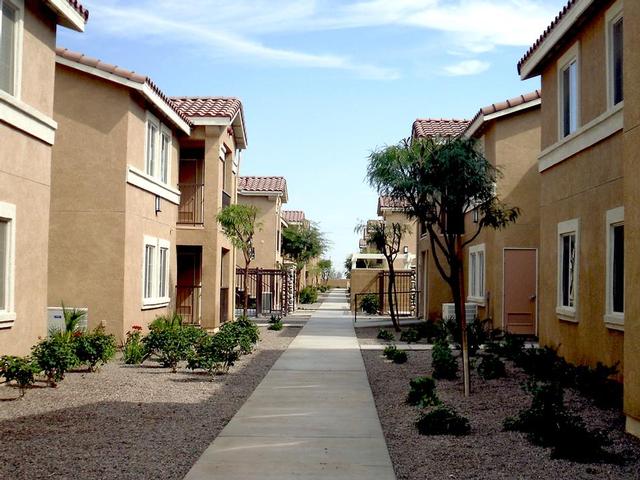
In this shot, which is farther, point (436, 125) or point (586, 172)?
point (436, 125)

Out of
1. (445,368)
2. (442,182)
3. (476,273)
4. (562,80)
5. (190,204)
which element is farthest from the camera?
(190,204)

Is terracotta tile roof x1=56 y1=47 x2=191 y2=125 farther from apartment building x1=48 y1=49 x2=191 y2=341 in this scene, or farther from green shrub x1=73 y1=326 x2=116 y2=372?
green shrub x1=73 y1=326 x2=116 y2=372

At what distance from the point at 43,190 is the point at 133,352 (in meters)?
3.56

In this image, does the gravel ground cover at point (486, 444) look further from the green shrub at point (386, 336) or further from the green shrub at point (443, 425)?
the green shrub at point (386, 336)

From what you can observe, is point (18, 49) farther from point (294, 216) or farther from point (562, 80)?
point (294, 216)

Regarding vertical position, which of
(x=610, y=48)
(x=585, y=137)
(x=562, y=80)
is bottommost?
(x=585, y=137)

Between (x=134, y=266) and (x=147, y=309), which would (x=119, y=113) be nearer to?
(x=134, y=266)

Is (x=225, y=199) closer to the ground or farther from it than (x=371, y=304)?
farther from it

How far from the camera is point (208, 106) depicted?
24000 mm

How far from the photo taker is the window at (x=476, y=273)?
2233cm

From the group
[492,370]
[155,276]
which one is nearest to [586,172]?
[492,370]

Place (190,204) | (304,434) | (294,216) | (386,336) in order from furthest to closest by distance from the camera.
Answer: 1. (294,216)
2. (190,204)
3. (386,336)
4. (304,434)

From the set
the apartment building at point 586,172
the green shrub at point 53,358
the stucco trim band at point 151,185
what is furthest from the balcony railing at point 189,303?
the green shrub at point 53,358

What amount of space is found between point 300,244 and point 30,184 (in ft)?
127
